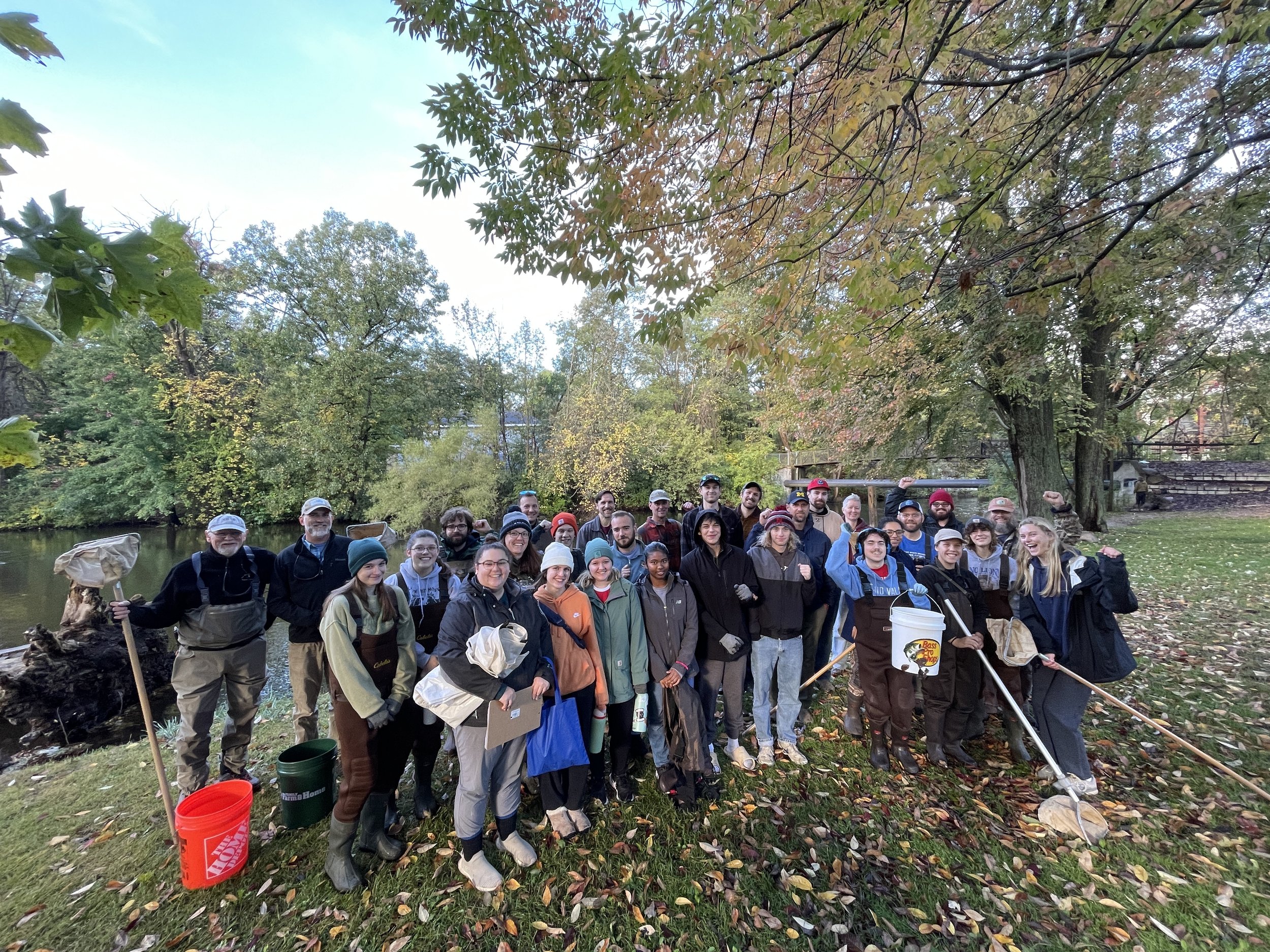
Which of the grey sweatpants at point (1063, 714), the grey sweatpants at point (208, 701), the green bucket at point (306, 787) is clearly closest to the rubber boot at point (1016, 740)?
the grey sweatpants at point (1063, 714)

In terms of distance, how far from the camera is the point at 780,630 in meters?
4.33

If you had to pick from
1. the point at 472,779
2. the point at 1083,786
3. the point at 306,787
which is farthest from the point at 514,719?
the point at 1083,786

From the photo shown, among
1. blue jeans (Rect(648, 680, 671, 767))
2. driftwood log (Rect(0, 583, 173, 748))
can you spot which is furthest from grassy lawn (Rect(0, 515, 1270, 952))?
driftwood log (Rect(0, 583, 173, 748))

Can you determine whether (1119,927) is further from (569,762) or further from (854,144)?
(854,144)

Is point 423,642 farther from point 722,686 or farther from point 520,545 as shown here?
point 722,686

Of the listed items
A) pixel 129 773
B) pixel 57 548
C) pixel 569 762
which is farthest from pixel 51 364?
pixel 569 762

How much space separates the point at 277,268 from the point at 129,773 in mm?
24741

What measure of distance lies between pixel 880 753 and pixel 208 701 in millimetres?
5536

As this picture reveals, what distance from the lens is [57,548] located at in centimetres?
1877

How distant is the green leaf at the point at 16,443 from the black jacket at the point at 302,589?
8.54 feet

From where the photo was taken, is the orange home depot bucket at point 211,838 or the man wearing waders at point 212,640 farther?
the man wearing waders at point 212,640

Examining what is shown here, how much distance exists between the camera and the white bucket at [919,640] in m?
3.79

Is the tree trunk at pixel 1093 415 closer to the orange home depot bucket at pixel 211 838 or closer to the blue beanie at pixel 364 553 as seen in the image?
the blue beanie at pixel 364 553

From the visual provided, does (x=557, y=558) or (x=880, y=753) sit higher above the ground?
(x=557, y=558)
